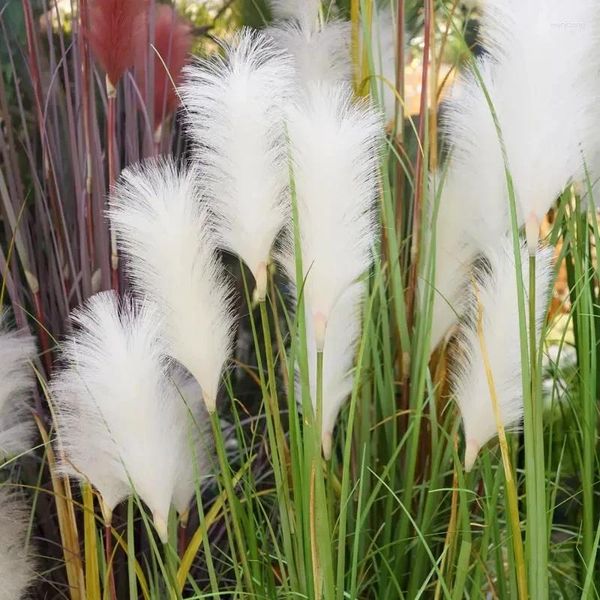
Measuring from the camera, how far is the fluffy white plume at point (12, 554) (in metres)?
0.69

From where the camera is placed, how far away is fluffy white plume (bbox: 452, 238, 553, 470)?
0.58m

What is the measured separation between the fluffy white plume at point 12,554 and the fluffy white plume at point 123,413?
8 centimetres

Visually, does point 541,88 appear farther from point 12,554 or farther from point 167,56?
point 12,554

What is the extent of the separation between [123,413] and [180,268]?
0.11m

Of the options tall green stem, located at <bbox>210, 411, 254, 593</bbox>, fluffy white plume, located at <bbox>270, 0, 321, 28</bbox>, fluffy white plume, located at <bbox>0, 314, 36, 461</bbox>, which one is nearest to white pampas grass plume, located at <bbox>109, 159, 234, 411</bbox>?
tall green stem, located at <bbox>210, 411, 254, 593</bbox>

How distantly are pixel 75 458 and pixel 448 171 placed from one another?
0.39 m

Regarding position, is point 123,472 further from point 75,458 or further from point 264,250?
point 264,250

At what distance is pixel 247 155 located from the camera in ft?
1.83

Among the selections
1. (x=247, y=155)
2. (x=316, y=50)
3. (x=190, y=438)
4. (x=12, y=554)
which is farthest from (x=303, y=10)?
(x=12, y=554)

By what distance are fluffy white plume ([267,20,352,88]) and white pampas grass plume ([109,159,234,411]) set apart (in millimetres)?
221

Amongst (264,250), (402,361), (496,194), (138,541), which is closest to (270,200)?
(264,250)

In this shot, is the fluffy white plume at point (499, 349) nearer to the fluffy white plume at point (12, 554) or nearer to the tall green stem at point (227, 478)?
the tall green stem at point (227, 478)

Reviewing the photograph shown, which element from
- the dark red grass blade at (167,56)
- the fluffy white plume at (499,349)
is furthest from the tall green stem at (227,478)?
the dark red grass blade at (167,56)

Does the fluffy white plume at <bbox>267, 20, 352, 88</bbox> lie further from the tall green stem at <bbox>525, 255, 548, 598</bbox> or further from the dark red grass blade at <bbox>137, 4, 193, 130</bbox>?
the tall green stem at <bbox>525, 255, 548, 598</bbox>
